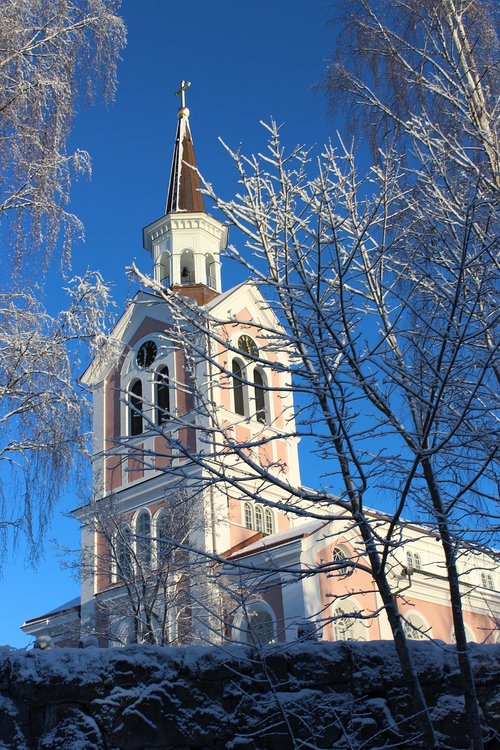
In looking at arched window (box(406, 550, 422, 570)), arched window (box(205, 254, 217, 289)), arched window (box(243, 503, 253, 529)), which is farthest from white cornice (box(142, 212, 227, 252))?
arched window (box(406, 550, 422, 570))

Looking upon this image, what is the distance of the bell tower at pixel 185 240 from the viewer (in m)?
32.0

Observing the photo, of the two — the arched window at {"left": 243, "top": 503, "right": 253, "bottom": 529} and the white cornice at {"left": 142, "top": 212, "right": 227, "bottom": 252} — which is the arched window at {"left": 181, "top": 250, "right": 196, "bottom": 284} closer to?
the white cornice at {"left": 142, "top": 212, "right": 227, "bottom": 252}

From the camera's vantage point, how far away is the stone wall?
4.74m

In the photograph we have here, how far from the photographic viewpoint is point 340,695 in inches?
207

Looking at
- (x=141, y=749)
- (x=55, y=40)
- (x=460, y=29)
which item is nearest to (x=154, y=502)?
(x=55, y=40)

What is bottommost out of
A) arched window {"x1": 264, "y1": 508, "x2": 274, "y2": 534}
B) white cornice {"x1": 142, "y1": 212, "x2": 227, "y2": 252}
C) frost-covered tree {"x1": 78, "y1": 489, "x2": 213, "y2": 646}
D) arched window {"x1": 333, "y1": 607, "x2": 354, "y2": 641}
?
arched window {"x1": 333, "y1": 607, "x2": 354, "y2": 641}

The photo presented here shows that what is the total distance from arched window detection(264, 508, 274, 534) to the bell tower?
26.7 feet

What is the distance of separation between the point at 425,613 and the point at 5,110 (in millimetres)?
19480

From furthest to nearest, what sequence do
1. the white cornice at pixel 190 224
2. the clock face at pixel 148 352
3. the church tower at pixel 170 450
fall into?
the white cornice at pixel 190 224
the clock face at pixel 148 352
the church tower at pixel 170 450

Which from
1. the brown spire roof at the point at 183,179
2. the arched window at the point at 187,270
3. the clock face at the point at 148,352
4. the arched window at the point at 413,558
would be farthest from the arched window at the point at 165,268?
the arched window at the point at 413,558

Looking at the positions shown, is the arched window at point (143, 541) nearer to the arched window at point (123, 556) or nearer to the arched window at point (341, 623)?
the arched window at point (123, 556)

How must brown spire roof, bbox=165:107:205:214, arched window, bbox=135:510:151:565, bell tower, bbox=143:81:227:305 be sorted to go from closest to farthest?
arched window, bbox=135:510:151:565, bell tower, bbox=143:81:227:305, brown spire roof, bbox=165:107:205:214

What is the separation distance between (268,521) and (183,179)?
15.9 meters

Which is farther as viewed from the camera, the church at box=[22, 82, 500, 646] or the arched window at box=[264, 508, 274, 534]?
the arched window at box=[264, 508, 274, 534]
